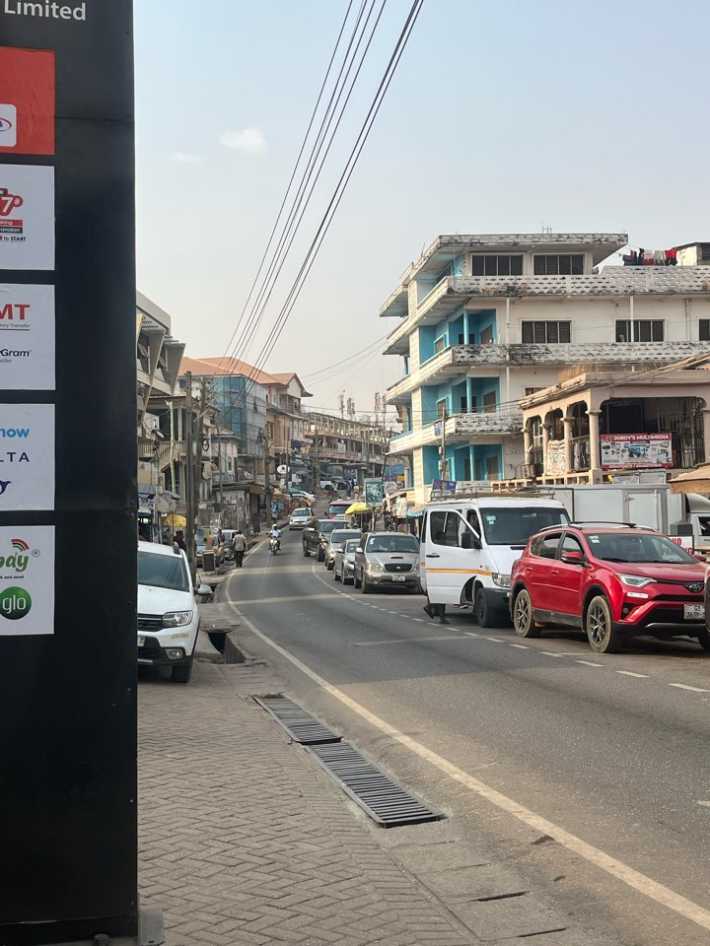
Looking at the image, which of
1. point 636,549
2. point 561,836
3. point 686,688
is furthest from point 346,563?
point 561,836

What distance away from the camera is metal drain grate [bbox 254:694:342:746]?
9.89 m

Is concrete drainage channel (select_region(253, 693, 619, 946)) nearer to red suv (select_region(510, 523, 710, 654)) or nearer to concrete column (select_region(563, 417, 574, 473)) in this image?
red suv (select_region(510, 523, 710, 654))

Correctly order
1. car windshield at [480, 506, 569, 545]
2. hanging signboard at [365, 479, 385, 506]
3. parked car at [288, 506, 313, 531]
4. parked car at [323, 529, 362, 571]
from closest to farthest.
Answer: car windshield at [480, 506, 569, 545], parked car at [323, 529, 362, 571], hanging signboard at [365, 479, 385, 506], parked car at [288, 506, 313, 531]

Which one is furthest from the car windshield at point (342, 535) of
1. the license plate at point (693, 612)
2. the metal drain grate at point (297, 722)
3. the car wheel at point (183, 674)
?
the metal drain grate at point (297, 722)

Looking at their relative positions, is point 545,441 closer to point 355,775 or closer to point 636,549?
point 636,549

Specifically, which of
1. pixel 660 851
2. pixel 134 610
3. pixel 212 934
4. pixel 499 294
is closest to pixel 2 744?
pixel 134 610

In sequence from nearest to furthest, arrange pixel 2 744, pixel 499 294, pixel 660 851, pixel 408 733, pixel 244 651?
pixel 2 744 → pixel 660 851 → pixel 408 733 → pixel 244 651 → pixel 499 294

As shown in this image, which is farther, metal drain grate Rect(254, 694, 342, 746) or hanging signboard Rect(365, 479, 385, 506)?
→ hanging signboard Rect(365, 479, 385, 506)

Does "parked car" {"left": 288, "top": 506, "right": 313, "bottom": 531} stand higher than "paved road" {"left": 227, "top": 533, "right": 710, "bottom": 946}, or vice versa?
"parked car" {"left": 288, "top": 506, "right": 313, "bottom": 531}

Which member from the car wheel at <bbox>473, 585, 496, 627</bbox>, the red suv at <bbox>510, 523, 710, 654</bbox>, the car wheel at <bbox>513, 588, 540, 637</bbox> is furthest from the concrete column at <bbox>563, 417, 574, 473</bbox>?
the car wheel at <bbox>513, 588, 540, 637</bbox>

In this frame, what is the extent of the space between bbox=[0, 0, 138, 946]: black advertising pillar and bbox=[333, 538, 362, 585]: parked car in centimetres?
3379

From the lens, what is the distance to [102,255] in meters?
4.09

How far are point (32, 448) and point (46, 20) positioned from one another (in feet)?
5.09

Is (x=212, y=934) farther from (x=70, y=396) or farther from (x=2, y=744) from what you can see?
Result: (x=70, y=396)
